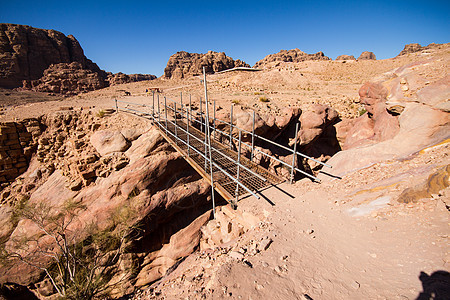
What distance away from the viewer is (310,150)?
16.2 meters

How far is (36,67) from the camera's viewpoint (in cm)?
4747

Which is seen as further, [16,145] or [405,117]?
[16,145]

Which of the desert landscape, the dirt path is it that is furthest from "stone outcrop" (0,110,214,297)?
the dirt path

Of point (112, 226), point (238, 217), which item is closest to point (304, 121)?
point (238, 217)

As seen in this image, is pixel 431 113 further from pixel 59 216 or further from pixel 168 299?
pixel 59 216

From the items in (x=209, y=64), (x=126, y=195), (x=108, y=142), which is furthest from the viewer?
(x=209, y=64)

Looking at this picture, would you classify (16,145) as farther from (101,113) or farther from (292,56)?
(292,56)

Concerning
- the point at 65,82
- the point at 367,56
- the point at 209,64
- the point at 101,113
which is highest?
the point at 367,56

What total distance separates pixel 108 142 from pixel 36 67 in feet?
191

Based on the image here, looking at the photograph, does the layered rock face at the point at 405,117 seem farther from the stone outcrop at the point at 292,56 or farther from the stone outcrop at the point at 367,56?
the stone outcrop at the point at 367,56

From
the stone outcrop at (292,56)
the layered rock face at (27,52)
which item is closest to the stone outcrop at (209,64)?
the stone outcrop at (292,56)

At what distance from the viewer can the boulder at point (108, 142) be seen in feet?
34.0

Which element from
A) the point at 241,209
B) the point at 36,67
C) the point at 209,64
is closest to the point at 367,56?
the point at 209,64

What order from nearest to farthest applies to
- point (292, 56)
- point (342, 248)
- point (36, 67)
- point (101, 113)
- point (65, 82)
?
point (342, 248) < point (101, 113) < point (65, 82) < point (36, 67) < point (292, 56)
